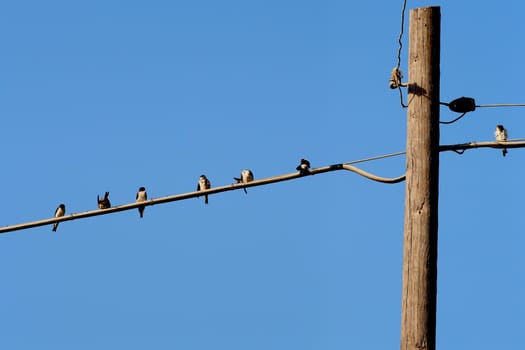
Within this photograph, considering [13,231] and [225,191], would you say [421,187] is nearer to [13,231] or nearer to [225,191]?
[225,191]

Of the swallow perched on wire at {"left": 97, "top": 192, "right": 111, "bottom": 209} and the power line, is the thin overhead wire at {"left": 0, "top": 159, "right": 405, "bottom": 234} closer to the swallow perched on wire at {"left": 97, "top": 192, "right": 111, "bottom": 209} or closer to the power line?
the power line

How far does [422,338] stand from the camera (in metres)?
5.75

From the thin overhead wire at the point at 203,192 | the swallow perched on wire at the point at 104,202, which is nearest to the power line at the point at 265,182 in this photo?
the thin overhead wire at the point at 203,192

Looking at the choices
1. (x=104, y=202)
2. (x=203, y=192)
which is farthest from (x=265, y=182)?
(x=104, y=202)

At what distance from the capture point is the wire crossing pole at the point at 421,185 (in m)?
5.82

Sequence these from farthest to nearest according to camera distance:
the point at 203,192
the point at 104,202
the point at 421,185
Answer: the point at 104,202 < the point at 203,192 < the point at 421,185

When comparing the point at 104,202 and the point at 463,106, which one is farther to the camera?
the point at 104,202

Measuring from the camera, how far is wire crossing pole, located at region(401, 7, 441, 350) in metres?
5.82

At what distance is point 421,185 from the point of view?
6.00 meters

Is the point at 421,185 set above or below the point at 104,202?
below

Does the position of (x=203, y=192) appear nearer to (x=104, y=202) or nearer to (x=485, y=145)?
(x=485, y=145)

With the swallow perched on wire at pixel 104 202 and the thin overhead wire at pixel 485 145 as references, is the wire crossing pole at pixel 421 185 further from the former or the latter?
the swallow perched on wire at pixel 104 202

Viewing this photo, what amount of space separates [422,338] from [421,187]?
91 centimetres

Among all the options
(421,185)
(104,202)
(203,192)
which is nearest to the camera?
(421,185)
